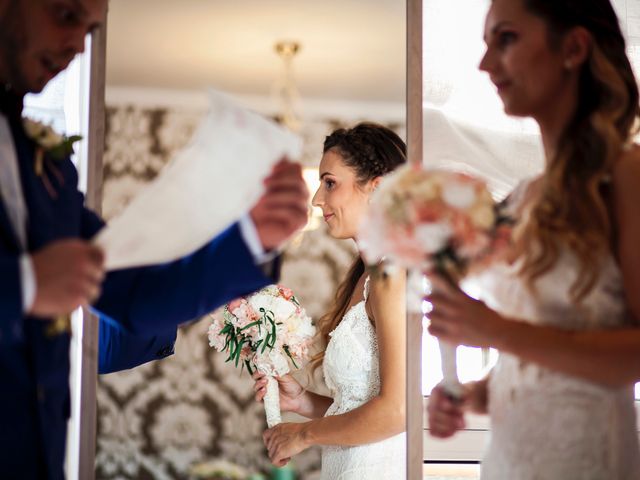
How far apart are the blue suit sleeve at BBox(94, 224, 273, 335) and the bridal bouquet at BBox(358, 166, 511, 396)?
1.47 ft

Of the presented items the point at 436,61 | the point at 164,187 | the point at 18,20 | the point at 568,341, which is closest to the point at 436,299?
the point at 568,341

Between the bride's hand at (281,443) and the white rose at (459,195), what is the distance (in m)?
1.60

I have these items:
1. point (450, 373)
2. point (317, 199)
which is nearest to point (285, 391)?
point (317, 199)

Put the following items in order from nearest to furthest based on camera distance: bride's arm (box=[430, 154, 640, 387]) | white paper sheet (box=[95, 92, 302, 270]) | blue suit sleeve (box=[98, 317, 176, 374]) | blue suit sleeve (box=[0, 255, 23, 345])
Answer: blue suit sleeve (box=[0, 255, 23, 345]), bride's arm (box=[430, 154, 640, 387]), white paper sheet (box=[95, 92, 302, 270]), blue suit sleeve (box=[98, 317, 176, 374])

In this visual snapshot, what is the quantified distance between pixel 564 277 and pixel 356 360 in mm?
1438

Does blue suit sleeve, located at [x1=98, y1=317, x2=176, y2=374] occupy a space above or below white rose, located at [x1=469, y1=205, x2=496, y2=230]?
below

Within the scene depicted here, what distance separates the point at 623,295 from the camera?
5.37 ft

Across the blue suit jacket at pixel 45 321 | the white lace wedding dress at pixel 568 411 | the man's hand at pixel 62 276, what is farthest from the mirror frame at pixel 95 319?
the man's hand at pixel 62 276

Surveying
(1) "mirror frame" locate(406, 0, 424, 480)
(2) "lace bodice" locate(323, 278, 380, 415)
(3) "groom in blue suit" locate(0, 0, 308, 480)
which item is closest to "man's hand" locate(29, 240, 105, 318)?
(3) "groom in blue suit" locate(0, 0, 308, 480)

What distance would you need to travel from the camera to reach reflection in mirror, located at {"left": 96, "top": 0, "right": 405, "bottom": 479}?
2.82 metres

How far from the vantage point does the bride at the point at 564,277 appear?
5.16 ft

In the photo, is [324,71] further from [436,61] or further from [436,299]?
[436,299]

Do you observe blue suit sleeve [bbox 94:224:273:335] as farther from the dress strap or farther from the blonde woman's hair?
the dress strap

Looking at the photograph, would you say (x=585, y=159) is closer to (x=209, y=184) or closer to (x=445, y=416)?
(x=445, y=416)
